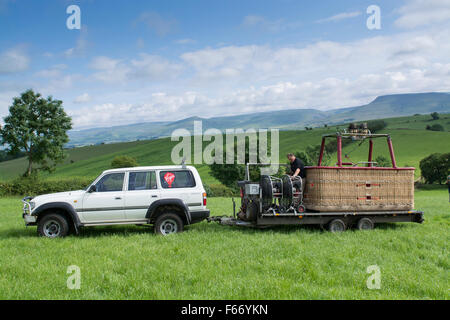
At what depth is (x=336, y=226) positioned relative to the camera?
11.1 meters

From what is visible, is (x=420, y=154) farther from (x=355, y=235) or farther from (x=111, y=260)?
(x=111, y=260)

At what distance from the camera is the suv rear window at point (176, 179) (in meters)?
11.2

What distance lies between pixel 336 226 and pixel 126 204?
6283 millimetres

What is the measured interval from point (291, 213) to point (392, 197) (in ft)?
10.5

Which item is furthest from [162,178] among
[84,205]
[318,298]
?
[318,298]

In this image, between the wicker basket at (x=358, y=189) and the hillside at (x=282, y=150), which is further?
the hillside at (x=282, y=150)

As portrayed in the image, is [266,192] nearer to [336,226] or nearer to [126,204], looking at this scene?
[336,226]

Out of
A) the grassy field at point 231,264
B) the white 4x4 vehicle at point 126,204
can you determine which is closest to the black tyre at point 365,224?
the grassy field at point 231,264

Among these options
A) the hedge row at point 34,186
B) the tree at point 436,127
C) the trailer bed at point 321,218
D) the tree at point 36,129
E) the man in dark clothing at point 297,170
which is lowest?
the hedge row at point 34,186

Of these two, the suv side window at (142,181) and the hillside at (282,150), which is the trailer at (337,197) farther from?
the hillside at (282,150)

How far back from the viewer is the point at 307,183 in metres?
11.2

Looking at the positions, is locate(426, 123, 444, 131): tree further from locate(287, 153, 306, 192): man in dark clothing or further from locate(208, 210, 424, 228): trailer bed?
locate(287, 153, 306, 192): man in dark clothing

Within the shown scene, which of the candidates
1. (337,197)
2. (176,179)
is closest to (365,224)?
(337,197)

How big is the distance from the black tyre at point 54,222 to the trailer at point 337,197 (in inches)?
183
